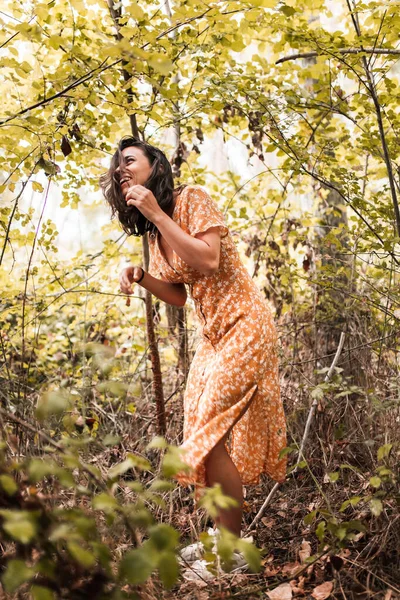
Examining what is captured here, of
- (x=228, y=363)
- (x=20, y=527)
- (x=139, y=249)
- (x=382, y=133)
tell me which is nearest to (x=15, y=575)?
(x=20, y=527)

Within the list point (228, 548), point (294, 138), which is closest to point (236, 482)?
point (228, 548)

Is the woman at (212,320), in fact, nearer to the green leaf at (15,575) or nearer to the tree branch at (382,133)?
the tree branch at (382,133)

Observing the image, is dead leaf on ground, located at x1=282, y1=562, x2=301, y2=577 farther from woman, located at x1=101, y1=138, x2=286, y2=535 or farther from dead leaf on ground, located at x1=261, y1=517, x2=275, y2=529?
dead leaf on ground, located at x1=261, y1=517, x2=275, y2=529

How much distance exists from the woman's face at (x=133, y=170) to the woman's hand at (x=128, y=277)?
0.34 m

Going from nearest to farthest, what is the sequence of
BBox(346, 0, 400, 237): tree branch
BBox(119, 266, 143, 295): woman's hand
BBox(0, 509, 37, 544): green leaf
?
1. BBox(0, 509, 37, 544): green leaf
2. BBox(119, 266, 143, 295): woman's hand
3. BBox(346, 0, 400, 237): tree branch

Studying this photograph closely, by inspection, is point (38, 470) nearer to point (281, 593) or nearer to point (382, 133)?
point (281, 593)

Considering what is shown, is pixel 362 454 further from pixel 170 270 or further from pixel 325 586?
pixel 170 270

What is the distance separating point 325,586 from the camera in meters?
1.95

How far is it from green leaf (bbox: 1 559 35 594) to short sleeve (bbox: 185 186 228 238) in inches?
59.9

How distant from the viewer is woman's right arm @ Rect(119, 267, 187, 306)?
8.19ft

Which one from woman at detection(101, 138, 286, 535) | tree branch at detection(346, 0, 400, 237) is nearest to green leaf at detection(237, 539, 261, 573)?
woman at detection(101, 138, 286, 535)

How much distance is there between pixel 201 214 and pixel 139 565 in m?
1.56

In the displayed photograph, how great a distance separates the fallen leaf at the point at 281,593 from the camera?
1963mm

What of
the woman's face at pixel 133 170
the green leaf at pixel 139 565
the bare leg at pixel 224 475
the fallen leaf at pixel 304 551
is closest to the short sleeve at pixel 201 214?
the woman's face at pixel 133 170
